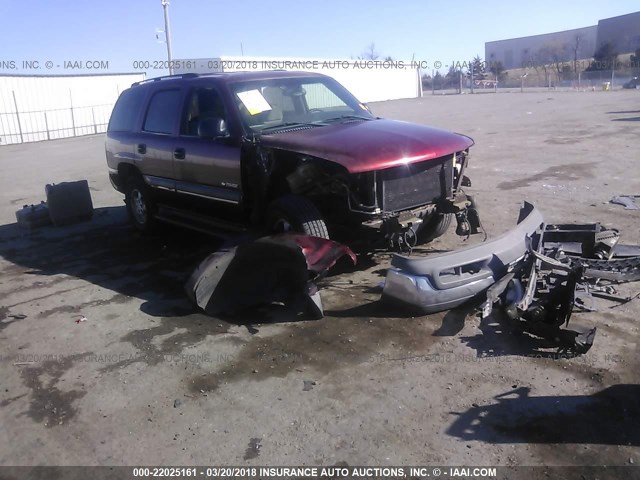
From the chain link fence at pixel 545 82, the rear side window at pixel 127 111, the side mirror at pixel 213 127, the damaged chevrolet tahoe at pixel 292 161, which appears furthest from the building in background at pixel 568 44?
the side mirror at pixel 213 127

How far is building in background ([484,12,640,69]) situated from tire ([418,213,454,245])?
75.8 metres

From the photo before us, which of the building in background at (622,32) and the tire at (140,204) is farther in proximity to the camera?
the building in background at (622,32)

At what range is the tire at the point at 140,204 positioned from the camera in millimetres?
7625

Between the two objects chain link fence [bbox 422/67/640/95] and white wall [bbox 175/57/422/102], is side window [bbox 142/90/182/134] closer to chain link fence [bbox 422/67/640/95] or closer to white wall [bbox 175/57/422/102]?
white wall [bbox 175/57/422/102]

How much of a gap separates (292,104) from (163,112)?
1844 millimetres

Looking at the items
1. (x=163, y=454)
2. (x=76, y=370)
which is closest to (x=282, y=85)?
(x=76, y=370)

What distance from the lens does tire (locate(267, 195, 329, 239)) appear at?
5.15 meters

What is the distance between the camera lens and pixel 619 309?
4512mm

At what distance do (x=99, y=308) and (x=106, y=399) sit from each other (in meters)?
1.77

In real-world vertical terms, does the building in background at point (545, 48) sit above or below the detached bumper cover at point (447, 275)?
above

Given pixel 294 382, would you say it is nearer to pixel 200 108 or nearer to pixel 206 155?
pixel 206 155

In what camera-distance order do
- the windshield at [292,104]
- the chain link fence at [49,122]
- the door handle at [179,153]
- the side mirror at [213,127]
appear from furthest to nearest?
the chain link fence at [49,122] < the door handle at [179,153] < the windshield at [292,104] < the side mirror at [213,127]

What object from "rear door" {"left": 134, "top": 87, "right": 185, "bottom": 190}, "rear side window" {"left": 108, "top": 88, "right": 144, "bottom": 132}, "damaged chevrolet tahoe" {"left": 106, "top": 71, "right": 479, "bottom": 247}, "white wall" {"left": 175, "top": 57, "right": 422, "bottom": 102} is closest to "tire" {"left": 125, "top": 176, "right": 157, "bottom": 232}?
"damaged chevrolet tahoe" {"left": 106, "top": 71, "right": 479, "bottom": 247}

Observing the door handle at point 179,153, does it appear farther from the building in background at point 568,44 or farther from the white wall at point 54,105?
the building in background at point 568,44
